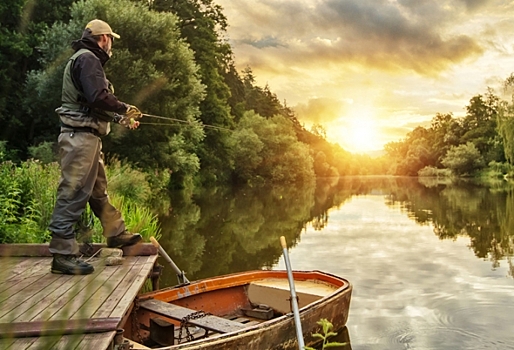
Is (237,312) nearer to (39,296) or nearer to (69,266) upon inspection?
(69,266)

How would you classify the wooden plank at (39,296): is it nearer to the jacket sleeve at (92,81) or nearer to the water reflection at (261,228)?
the jacket sleeve at (92,81)

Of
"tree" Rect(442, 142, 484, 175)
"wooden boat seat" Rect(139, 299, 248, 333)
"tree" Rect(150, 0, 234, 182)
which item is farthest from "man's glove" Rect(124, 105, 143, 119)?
"tree" Rect(442, 142, 484, 175)

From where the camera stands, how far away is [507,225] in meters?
15.3

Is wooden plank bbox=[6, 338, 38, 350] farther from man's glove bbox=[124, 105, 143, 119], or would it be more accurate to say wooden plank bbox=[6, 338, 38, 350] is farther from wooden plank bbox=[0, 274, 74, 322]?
man's glove bbox=[124, 105, 143, 119]

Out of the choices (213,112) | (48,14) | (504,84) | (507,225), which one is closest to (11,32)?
(48,14)

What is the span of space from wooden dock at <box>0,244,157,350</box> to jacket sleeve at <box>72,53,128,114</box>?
1.45 metres

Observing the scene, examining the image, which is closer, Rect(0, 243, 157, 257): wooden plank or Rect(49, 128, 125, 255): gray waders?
Rect(49, 128, 125, 255): gray waders

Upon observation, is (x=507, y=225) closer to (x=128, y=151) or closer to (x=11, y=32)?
(x=128, y=151)

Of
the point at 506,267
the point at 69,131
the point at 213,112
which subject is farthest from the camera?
the point at 213,112

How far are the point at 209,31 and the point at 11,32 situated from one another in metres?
12.7

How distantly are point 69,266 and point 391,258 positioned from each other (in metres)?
7.47

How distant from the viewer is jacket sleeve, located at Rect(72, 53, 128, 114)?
16.1 ft

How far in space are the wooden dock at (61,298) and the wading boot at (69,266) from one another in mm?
69

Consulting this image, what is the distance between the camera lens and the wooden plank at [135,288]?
146 inches
